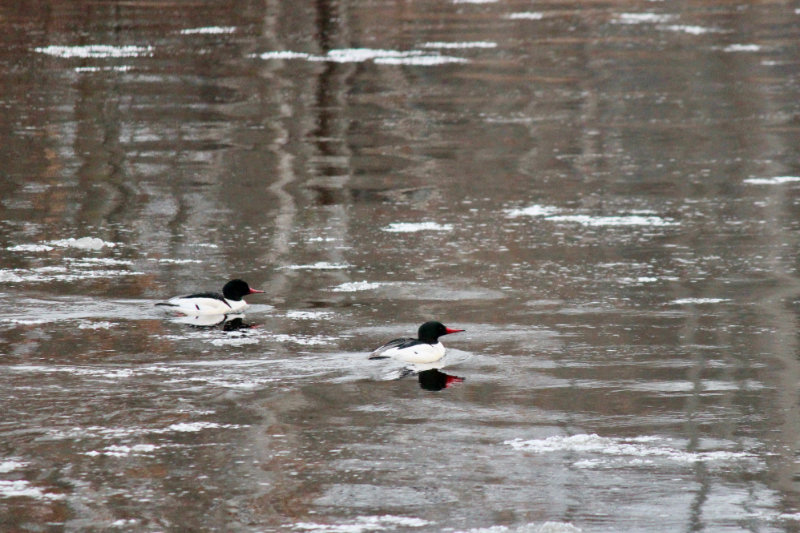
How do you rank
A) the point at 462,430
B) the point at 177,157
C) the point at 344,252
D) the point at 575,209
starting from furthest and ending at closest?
the point at 177,157
the point at 575,209
the point at 344,252
the point at 462,430

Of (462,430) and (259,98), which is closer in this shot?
(462,430)

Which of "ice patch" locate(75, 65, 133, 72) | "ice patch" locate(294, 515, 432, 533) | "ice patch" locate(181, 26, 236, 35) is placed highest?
"ice patch" locate(181, 26, 236, 35)

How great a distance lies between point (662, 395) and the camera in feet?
30.1

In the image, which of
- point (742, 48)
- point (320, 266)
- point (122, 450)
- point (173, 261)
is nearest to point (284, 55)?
point (742, 48)

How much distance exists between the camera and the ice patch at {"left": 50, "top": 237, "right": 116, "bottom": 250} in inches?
537

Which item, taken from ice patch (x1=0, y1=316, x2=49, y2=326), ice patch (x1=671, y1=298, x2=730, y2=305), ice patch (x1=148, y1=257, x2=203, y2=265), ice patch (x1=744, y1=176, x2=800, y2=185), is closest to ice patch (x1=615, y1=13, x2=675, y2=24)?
ice patch (x1=744, y1=176, x2=800, y2=185)

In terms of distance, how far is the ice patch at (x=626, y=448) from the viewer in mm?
7957

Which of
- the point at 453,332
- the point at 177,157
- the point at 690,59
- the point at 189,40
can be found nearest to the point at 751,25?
the point at 690,59

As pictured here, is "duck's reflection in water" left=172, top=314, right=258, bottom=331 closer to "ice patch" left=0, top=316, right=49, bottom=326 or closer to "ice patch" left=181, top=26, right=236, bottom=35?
"ice patch" left=0, top=316, right=49, bottom=326

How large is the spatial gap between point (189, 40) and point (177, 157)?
11269mm

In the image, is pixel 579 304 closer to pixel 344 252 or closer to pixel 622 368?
pixel 622 368

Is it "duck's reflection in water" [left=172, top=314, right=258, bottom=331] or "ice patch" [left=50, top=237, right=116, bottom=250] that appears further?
"ice patch" [left=50, top=237, right=116, bottom=250]

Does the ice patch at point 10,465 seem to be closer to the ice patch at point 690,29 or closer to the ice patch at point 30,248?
the ice patch at point 30,248

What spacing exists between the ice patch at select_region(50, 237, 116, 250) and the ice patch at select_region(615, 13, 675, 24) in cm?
2067
